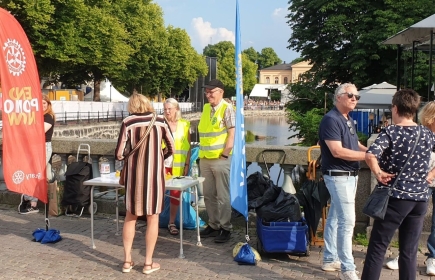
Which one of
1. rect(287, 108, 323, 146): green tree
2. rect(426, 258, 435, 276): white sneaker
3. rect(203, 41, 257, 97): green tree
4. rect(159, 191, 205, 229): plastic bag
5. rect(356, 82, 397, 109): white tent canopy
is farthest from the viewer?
rect(203, 41, 257, 97): green tree

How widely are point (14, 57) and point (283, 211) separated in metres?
3.63

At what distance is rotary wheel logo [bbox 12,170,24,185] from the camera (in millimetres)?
6090

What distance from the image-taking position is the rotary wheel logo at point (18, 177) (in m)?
6.09

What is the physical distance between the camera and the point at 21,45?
19.7 feet

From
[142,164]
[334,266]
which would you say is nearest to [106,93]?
[142,164]

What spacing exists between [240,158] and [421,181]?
1.99 m

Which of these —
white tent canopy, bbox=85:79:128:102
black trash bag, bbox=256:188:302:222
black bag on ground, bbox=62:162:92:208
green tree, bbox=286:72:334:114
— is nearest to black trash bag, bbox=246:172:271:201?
black trash bag, bbox=256:188:302:222

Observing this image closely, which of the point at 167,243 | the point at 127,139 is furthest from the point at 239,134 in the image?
the point at 167,243

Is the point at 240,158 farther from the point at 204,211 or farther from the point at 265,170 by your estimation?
the point at 204,211

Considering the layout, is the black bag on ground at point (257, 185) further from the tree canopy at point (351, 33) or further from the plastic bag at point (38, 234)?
the tree canopy at point (351, 33)

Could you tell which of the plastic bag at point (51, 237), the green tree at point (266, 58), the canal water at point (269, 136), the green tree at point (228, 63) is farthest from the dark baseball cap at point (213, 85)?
the green tree at point (266, 58)

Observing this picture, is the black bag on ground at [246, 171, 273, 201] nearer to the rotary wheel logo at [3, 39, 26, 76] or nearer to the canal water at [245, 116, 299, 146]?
the rotary wheel logo at [3, 39, 26, 76]

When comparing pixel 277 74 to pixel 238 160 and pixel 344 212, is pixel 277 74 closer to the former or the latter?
pixel 238 160

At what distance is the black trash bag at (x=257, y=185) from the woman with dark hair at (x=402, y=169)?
1957mm
